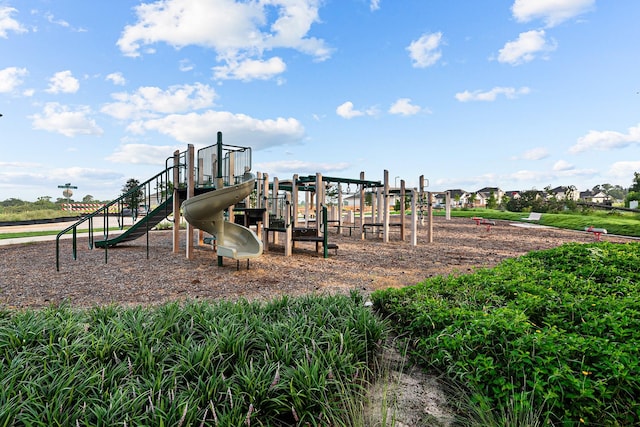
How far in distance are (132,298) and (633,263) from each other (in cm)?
823

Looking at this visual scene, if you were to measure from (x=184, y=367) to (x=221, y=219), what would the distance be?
20.7 feet

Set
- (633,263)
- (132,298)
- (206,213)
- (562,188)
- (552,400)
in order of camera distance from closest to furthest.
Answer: (552,400), (633,263), (132,298), (206,213), (562,188)

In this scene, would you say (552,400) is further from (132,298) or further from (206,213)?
(206,213)

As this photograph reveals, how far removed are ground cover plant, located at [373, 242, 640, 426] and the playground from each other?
214 cm

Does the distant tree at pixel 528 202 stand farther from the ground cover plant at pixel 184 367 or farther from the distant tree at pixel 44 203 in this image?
the distant tree at pixel 44 203

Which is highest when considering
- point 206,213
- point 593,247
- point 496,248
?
point 206,213

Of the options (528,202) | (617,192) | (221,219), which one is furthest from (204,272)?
(617,192)

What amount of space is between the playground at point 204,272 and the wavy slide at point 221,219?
0.51m

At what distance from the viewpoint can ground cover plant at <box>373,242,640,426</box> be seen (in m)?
2.10

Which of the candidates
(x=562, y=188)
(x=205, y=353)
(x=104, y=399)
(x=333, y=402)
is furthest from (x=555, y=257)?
(x=562, y=188)

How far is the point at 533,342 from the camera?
2.44 meters

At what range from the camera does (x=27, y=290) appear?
20.6ft

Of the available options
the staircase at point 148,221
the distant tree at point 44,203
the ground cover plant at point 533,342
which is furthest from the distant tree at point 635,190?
the distant tree at point 44,203

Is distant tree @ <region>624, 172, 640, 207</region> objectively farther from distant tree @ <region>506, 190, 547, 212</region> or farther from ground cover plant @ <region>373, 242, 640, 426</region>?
ground cover plant @ <region>373, 242, 640, 426</region>
